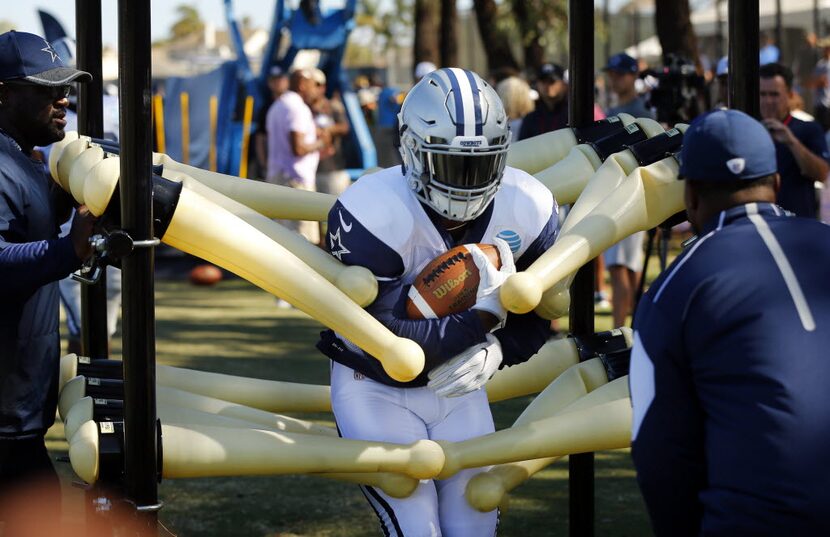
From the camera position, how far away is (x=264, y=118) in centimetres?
1484

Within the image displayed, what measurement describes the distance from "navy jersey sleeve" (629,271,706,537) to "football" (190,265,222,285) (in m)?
10.3

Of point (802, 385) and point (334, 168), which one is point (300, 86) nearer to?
point (334, 168)

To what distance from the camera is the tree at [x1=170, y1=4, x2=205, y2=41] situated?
8725cm

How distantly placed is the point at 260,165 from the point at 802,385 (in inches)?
474

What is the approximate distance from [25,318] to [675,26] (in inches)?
494

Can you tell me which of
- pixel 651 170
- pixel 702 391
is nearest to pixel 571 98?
pixel 651 170

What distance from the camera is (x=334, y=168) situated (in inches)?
472

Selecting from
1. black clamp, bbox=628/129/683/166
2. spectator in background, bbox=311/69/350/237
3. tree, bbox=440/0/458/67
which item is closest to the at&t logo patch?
black clamp, bbox=628/129/683/166

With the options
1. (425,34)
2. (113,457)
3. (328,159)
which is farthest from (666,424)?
(425,34)

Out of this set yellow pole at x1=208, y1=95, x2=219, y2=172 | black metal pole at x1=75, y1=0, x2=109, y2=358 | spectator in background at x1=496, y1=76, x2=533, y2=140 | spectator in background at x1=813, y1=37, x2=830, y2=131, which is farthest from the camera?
yellow pole at x1=208, y1=95, x2=219, y2=172

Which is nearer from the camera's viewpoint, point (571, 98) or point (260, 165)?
point (571, 98)

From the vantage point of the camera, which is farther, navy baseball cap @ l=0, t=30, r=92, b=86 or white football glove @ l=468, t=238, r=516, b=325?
navy baseball cap @ l=0, t=30, r=92, b=86

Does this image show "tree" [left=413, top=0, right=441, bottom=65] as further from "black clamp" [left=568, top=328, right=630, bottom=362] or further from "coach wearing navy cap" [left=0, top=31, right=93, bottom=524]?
"coach wearing navy cap" [left=0, top=31, right=93, bottom=524]

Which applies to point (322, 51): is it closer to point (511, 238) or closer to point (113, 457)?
point (511, 238)
